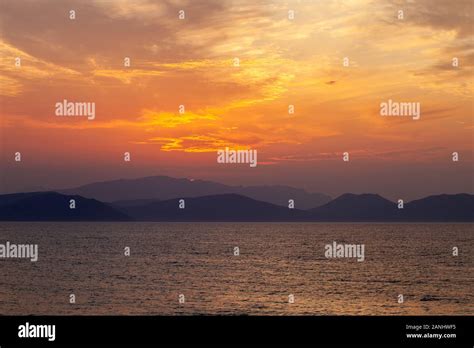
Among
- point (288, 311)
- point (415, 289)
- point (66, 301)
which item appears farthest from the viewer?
point (415, 289)

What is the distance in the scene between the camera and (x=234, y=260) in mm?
103188

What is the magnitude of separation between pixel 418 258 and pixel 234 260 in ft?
124

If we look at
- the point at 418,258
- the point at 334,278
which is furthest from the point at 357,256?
the point at 334,278

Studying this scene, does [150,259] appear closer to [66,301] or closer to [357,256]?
[357,256]

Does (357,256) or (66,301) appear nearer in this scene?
(66,301)

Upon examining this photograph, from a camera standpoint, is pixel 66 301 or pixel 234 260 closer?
pixel 66 301
